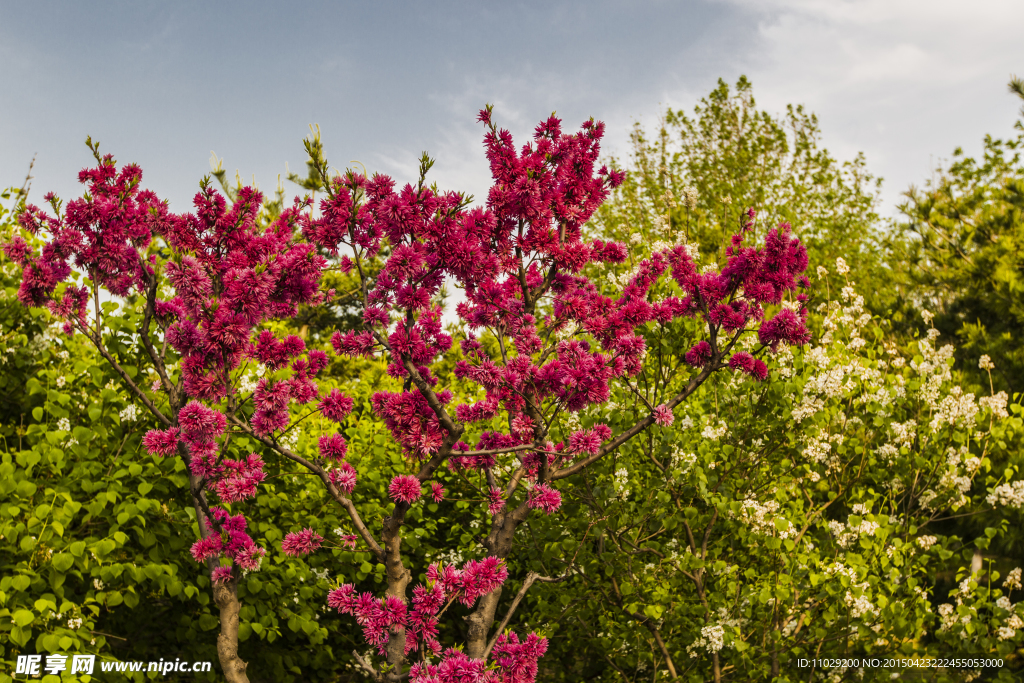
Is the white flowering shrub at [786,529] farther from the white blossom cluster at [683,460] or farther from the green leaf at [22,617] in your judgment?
the green leaf at [22,617]

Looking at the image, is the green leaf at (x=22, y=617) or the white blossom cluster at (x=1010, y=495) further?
the white blossom cluster at (x=1010, y=495)

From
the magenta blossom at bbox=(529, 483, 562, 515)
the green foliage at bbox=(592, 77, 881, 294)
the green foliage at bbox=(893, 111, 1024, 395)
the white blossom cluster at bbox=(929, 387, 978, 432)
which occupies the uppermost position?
the green foliage at bbox=(592, 77, 881, 294)

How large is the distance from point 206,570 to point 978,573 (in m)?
6.76

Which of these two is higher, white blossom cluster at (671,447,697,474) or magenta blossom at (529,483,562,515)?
white blossom cluster at (671,447,697,474)

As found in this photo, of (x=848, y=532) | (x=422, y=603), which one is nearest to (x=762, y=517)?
(x=848, y=532)

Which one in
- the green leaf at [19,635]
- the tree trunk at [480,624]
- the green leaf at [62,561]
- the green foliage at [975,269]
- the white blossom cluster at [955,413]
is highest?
the green foliage at [975,269]

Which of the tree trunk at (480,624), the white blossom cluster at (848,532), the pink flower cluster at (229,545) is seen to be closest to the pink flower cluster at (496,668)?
the tree trunk at (480,624)

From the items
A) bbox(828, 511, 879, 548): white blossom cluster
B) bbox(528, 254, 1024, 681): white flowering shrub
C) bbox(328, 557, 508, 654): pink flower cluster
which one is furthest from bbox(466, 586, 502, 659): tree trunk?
bbox(828, 511, 879, 548): white blossom cluster

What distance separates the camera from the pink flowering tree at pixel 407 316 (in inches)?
149

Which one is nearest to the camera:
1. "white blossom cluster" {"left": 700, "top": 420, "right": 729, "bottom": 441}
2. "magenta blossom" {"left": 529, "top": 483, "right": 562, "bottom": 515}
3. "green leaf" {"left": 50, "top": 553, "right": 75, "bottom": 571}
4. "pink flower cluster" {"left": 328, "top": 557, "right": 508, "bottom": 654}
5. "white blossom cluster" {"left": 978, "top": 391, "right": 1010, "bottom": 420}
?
"pink flower cluster" {"left": 328, "top": 557, "right": 508, "bottom": 654}

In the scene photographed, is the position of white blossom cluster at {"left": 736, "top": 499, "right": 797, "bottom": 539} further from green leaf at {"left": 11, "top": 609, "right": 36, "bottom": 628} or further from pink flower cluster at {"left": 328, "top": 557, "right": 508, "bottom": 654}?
green leaf at {"left": 11, "top": 609, "right": 36, "bottom": 628}

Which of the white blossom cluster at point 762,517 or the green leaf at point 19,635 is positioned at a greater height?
the white blossom cluster at point 762,517

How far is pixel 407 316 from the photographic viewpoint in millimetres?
3932

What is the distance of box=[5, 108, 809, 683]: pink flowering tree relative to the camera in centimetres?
379
